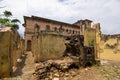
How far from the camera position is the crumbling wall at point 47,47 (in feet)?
51.3

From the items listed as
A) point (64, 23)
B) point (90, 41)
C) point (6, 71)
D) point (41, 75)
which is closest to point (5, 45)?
point (6, 71)

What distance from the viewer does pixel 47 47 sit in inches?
631

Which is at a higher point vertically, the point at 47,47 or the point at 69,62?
the point at 47,47

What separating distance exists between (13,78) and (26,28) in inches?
1004

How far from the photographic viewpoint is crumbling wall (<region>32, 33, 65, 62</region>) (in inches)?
615

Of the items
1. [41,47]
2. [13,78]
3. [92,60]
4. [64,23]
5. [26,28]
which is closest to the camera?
[13,78]

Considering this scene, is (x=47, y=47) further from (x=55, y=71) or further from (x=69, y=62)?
(x=55, y=71)

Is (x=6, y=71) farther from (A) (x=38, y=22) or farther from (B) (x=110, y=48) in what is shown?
(A) (x=38, y=22)

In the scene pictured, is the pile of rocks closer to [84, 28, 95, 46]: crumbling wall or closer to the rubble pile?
the rubble pile

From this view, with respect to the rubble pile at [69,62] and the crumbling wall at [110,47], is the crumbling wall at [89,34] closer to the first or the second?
the crumbling wall at [110,47]

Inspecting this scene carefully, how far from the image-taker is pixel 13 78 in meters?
9.89

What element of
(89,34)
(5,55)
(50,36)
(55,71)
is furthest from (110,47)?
(5,55)

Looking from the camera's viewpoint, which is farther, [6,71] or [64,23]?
[64,23]

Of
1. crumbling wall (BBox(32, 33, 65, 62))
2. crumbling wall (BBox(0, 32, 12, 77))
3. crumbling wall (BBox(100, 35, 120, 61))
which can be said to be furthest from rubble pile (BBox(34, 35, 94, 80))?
crumbling wall (BBox(100, 35, 120, 61))
